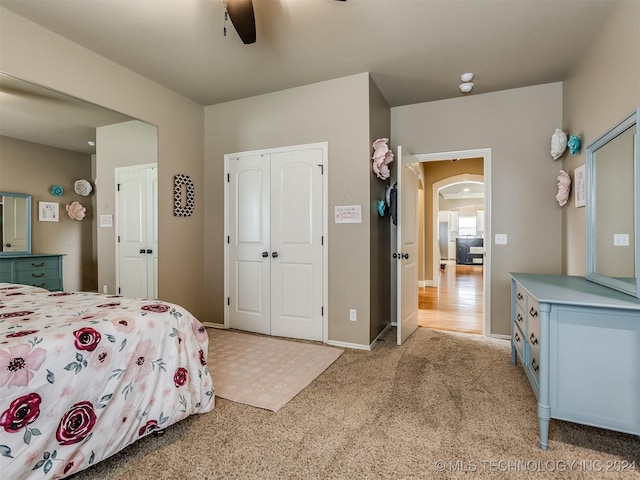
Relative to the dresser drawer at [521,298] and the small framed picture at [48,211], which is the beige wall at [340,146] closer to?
the dresser drawer at [521,298]

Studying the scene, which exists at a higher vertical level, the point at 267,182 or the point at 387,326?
the point at 267,182

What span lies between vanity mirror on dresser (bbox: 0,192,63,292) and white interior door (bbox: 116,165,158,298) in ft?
2.44

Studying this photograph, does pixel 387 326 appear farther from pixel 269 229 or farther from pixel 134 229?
pixel 134 229

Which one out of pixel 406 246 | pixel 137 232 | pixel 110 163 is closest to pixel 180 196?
pixel 137 232

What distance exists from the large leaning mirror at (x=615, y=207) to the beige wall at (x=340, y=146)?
5.55ft

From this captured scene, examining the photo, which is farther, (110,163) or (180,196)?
(180,196)

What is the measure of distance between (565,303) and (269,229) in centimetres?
271

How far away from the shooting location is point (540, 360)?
5.63 feet

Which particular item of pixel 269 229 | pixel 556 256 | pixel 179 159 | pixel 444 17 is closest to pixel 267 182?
pixel 269 229

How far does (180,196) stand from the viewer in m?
3.60

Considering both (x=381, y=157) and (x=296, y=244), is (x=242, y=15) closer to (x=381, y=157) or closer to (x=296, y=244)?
(x=381, y=157)

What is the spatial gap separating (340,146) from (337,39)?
0.95 m

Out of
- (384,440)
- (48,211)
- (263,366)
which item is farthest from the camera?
(263,366)

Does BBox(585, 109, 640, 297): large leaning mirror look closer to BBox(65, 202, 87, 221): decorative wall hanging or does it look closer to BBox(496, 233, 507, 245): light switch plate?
BBox(496, 233, 507, 245): light switch plate
